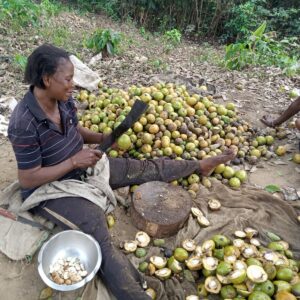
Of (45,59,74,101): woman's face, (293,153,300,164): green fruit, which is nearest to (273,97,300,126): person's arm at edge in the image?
(293,153,300,164): green fruit

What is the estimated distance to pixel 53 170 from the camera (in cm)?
254

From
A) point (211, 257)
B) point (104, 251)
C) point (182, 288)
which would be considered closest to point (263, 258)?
point (211, 257)

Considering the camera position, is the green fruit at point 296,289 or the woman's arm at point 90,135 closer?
the green fruit at point 296,289

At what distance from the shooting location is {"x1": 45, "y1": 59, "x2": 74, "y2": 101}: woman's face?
7.73ft

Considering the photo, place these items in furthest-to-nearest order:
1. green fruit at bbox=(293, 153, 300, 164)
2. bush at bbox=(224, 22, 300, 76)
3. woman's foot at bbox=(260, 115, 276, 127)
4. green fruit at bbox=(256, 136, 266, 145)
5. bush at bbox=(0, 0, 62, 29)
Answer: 1. bush at bbox=(0, 0, 62, 29)
2. bush at bbox=(224, 22, 300, 76)
3. woman's foot at bbox=(260, 115, 276, 127)
4. green fruit at bbox=(256, 136, 266, 145)
5. green fruit at bbox=(293, 153, 300, 164)

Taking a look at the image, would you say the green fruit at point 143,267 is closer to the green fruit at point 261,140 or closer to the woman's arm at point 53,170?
the woman's arm at point 53,170

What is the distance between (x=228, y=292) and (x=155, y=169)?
1426 millimetres

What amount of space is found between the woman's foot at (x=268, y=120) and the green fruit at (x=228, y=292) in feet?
8.92

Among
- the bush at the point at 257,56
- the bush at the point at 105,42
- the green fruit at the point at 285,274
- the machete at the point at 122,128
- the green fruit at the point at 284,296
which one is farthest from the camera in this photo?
the bush at the point at 257,56

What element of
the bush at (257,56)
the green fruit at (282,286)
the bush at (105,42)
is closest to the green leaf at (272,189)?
the green fruit at (282,286)

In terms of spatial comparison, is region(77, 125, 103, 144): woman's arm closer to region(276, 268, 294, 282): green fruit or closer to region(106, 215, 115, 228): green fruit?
region(106, 215, 115, 228): green fruit

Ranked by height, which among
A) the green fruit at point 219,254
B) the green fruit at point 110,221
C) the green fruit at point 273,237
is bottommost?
the green fruit at point 110,221

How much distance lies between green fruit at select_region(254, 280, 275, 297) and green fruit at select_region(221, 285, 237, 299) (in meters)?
0.16

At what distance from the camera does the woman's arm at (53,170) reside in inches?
97.6
